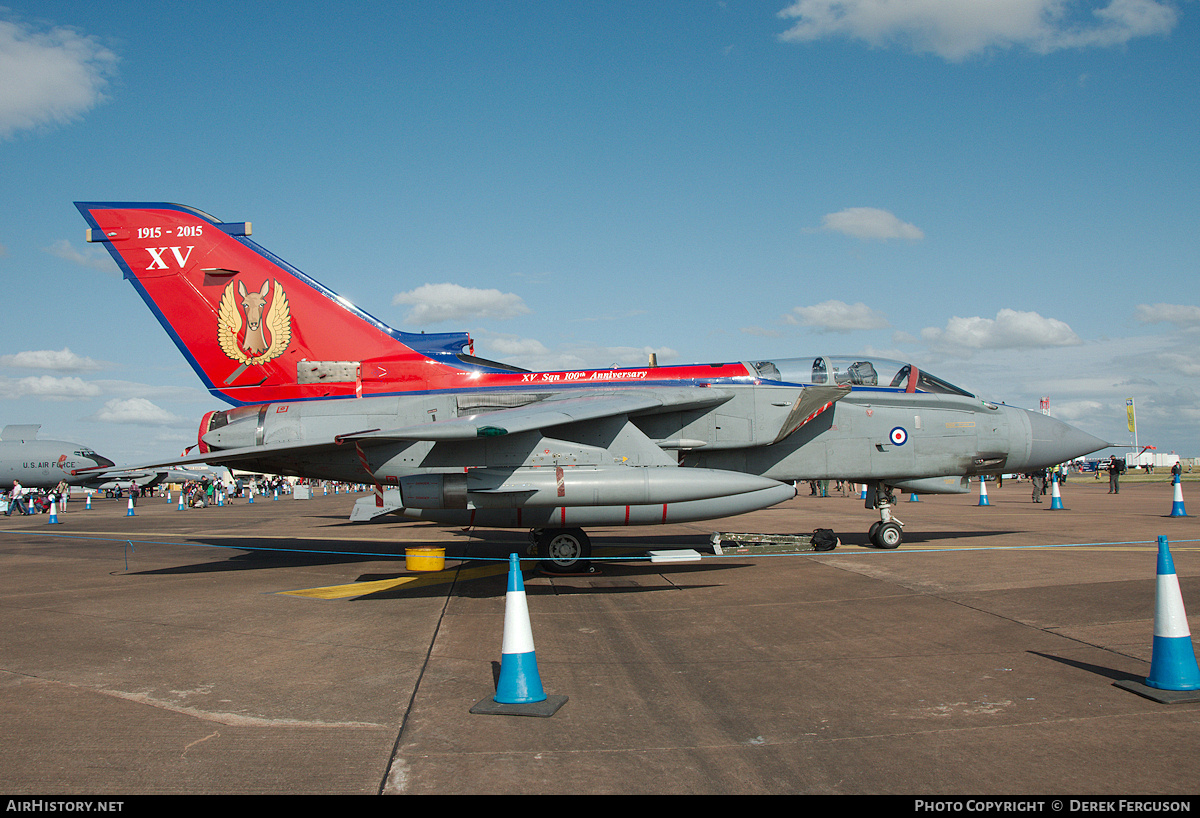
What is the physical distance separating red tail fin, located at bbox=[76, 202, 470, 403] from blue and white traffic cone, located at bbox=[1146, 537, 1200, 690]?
9.05 m

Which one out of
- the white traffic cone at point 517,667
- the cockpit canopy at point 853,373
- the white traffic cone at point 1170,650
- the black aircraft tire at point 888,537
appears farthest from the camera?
the black aircraft tire at point 888,537

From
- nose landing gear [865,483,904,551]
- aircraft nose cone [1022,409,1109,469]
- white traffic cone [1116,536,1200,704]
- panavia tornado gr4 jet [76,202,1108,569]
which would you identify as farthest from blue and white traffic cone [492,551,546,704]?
aircraft nose cone [1022,409,1109,469]

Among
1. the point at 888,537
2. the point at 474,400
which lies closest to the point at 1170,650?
the point at 888,537

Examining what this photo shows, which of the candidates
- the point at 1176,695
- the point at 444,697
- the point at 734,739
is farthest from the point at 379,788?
the point at 1176,695

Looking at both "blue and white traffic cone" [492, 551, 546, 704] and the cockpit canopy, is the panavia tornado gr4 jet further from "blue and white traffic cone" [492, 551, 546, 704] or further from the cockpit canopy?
"blue and white traffic cone" [492, 551, 546, 704]

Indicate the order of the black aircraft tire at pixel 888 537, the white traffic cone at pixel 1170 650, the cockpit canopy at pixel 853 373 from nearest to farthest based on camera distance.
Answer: the white traffic cone at pixel 1170 650
the cockpit canopy at pixel 853 373
the black aircraft tire at pixel 888 537

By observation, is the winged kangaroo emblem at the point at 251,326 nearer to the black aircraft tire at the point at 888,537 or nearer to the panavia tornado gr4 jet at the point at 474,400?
the panavia tornado gr4 jet at the point at 474,400

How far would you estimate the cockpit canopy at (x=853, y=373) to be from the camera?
422 inches

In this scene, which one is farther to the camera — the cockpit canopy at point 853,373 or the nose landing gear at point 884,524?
the nose landing gear at point 884,524

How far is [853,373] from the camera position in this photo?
10914 millimetres

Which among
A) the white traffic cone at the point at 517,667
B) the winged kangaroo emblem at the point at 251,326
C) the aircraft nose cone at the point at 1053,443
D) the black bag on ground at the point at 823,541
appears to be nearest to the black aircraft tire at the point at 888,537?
the black bag on ground at the point at 823,541

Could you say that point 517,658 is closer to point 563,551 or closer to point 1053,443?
point 563,551

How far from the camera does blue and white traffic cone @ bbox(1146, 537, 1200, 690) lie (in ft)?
14.0

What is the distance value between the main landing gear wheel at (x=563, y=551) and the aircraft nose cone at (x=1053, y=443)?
7.09 m
